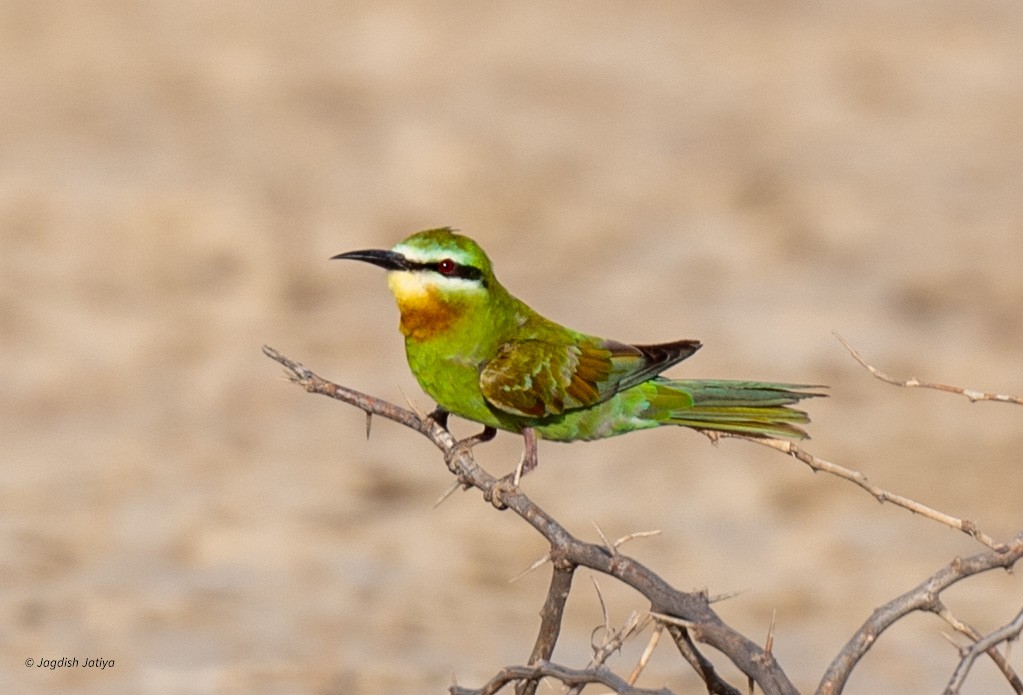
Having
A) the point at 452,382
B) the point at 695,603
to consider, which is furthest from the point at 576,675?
the point at 452,382

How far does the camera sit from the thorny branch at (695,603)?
2.96m

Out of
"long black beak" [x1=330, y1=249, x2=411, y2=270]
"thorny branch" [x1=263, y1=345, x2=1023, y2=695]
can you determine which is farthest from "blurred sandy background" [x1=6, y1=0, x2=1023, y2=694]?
"thorny branch" [x1=263, y1=345, x2=1023, y2=695]

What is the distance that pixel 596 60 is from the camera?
10.1m

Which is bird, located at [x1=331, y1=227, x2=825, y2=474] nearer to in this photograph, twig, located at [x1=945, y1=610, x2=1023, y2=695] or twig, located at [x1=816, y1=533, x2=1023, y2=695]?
twig, located at [x1=816, y1=533, x2=1023, y2=695]

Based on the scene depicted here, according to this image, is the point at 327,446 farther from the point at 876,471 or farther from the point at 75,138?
the point at 75,138

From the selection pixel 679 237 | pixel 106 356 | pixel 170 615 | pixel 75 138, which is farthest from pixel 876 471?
pixel 75 138

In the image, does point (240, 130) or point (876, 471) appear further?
point (240, 130)

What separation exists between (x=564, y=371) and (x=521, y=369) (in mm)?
135

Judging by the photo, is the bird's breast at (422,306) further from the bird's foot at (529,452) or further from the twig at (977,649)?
the twig at (977,649)

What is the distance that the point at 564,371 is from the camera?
372cm

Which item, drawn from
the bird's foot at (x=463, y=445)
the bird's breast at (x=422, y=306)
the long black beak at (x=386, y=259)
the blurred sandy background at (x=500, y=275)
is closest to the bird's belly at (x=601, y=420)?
the bird's foot at (x=463, y=445)

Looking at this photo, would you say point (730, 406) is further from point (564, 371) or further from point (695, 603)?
point (695, 603)

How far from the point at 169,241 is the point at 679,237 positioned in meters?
2.59

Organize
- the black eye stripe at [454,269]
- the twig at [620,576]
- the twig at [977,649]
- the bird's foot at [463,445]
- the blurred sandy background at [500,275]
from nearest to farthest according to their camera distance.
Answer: the twig at [977,649] < the twig at [620,576] < the bird's foot at [463,445] < the black eye stripe at [454,269] < the blurred sandy background at [500,275]
